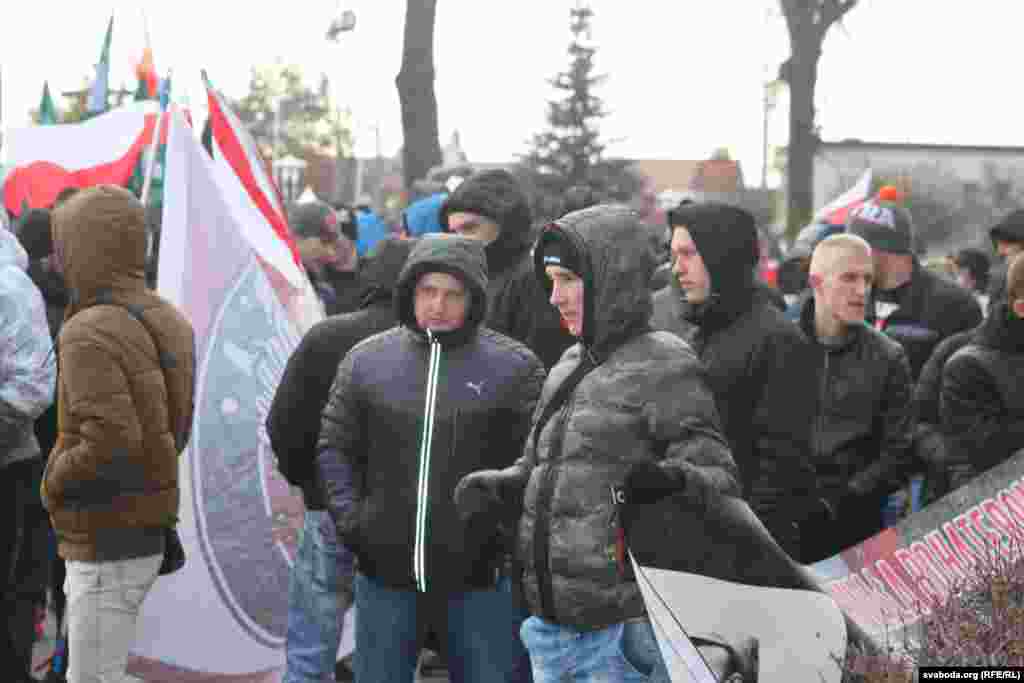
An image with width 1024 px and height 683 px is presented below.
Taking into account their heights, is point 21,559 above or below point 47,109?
below

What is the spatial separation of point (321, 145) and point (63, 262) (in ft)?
280

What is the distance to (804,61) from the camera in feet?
86.2

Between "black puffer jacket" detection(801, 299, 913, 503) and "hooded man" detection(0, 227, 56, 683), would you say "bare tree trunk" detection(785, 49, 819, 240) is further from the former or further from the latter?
"hooded man" detection(0, 227, 56, 683)

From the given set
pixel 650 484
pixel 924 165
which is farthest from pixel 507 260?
pixel 924 165

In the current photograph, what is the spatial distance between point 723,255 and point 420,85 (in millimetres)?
10240

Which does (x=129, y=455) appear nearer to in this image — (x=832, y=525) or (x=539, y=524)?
(x=539, y=524)

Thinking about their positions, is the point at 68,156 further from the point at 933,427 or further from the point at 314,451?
the point at 933,427

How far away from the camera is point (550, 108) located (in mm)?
55625

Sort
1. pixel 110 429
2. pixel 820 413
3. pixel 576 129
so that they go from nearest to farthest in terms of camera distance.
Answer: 1. pixel 110 429
2. pixel 820 413
3. pixel 576 129

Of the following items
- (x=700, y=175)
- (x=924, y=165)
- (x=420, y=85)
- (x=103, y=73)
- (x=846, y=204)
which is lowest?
(x=700, y=175)

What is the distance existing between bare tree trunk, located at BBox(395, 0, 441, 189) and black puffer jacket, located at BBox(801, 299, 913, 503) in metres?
9.27

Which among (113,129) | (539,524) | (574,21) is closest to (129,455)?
(539,524)

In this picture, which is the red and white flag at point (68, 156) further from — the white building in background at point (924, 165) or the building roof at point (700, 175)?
the building roof at point (700, 175)

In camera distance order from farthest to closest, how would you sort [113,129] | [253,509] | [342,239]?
[113,129], [342,239], [253,509]
